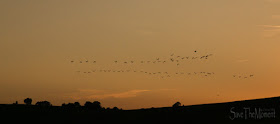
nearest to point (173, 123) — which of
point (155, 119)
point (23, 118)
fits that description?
point (155, 119)

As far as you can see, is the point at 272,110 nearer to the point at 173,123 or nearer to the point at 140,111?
the point at 173,123

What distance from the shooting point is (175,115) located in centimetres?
8744

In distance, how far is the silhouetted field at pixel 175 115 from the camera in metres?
78.2

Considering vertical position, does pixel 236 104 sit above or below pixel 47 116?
above

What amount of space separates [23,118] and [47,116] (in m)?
4.83

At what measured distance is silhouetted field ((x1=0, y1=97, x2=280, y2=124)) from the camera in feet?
257

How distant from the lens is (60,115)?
300 ft

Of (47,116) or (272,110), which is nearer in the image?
(272,110)

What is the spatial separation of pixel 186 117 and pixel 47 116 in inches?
1126

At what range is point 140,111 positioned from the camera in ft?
320

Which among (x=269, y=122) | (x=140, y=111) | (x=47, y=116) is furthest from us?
(x=140, y=111)

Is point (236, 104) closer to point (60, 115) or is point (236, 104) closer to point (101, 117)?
point (101, 117)

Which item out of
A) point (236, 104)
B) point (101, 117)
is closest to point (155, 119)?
point (101, 117)

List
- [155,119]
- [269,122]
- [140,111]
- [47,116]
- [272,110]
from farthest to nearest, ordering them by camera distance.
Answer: [140,111]
[47,116]
[155,119]
[272,110]
[269,122]
